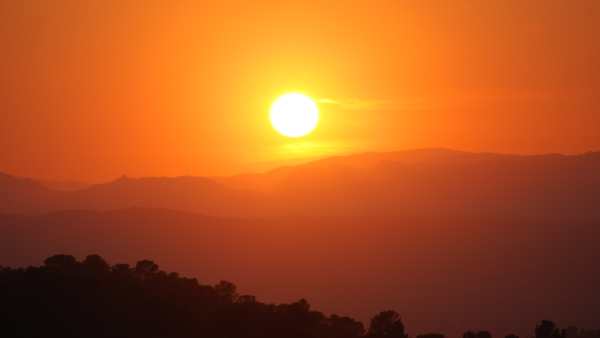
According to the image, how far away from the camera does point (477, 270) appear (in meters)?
198

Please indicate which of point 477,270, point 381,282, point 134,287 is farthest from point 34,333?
point 477,270

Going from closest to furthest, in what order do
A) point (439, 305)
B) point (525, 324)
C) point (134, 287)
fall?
point (134, 287) < point (525, 324) < point (439, 305)

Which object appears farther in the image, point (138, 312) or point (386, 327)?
point (386, 327)

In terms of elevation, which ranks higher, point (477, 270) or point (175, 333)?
point (477, 270)

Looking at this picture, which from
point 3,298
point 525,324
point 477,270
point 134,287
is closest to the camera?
point 3,298

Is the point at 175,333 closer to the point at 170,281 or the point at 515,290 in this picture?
the point at 170,281

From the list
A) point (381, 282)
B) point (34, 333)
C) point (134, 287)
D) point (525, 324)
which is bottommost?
point (34, 333)

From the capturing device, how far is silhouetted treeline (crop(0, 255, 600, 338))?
54406 mm

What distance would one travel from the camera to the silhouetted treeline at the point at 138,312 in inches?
2142

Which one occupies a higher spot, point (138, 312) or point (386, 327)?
point (386, 327)

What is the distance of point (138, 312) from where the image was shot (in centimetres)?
5762

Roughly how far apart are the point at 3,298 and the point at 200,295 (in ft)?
47.8

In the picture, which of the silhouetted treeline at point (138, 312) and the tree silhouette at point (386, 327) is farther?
the tree silhouette at point (386, 327)

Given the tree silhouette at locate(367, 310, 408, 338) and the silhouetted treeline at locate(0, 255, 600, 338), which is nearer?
the silhouetted treeline at locate(0, 255, 600, 338)
